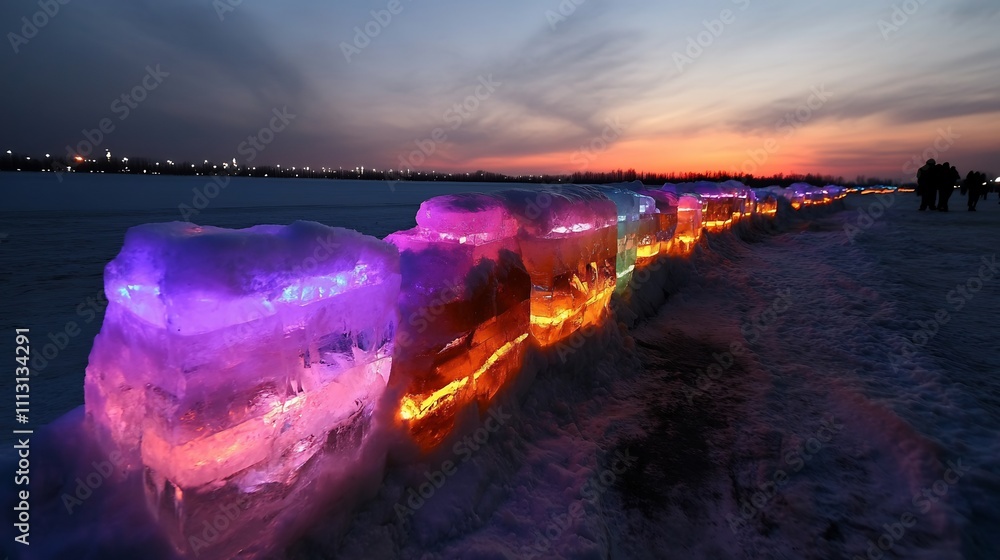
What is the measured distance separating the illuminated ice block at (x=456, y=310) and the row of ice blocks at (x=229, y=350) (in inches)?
18.1

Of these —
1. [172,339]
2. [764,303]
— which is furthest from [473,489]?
[764,303]

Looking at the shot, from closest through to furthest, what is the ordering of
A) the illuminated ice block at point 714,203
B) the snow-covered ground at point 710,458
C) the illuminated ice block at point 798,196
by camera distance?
1. the snow-covered ground at point 710,458
2. the illuminated ice block at point 714,203
3. the illuminated ice block at point 798,196

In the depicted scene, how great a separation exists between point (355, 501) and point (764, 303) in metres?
6.65

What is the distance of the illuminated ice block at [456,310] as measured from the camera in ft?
8.07

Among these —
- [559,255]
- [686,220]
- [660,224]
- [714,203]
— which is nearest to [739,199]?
[714,203]

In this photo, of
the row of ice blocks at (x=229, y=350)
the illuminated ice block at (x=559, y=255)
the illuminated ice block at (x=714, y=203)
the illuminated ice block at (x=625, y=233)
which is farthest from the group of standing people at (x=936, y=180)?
the row of ice blocks at (x=229, y=350)

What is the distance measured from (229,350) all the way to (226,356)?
0.02 m

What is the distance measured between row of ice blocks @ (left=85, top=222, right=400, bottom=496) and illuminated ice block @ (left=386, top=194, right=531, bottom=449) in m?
0.46

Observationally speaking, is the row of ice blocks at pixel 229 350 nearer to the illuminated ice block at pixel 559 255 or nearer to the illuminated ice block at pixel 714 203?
the illuminated ice block at pixel 559 255

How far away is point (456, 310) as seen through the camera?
2.63 meters

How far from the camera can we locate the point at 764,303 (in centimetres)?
654

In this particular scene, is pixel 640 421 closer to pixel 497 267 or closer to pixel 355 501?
pixel 497 267

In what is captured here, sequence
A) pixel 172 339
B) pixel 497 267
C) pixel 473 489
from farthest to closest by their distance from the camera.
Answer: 1. pixel 497 267
2. pixel 473 489
3. pixel 172 339

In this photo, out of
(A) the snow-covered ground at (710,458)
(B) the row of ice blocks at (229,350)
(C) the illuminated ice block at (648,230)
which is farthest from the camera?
(C) the illuminated ice block at (648,230)
